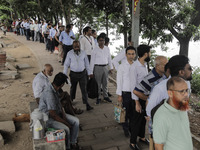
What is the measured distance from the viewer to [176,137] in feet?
6.72

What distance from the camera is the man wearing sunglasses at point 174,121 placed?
202 centimetres

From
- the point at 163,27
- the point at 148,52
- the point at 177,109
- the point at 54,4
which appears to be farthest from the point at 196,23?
the point at 54,4

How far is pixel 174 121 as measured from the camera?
2029mm

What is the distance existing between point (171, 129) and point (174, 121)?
86 millimetres

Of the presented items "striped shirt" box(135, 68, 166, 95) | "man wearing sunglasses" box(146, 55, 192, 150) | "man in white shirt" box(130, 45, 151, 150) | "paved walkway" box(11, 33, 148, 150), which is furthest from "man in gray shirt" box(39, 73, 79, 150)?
"man wearing sunglasses" box(146, 55, 192, 150)

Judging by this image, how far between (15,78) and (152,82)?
7263 mm

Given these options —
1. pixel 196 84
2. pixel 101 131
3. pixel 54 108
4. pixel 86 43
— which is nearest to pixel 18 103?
pixel 86 43

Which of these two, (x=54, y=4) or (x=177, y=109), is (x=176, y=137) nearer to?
(x=177, y=109)

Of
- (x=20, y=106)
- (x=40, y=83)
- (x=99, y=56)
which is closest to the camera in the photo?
(x=40, y=83)

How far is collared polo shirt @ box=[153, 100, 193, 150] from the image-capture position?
202cm

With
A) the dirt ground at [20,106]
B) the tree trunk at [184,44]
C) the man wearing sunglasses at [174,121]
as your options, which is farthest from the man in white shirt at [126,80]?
the tree trunk at [184,44]

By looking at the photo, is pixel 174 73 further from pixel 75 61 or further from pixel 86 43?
pixel 86 43

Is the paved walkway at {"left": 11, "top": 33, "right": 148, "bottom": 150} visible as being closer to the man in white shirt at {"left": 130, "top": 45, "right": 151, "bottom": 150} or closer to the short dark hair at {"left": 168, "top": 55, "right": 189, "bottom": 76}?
the man in white shirt at {"left": 130, "top": 45, "right": 151, "bottom": 150}

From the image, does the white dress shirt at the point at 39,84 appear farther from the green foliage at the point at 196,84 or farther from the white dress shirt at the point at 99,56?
the green foliage at the point at 196,84
